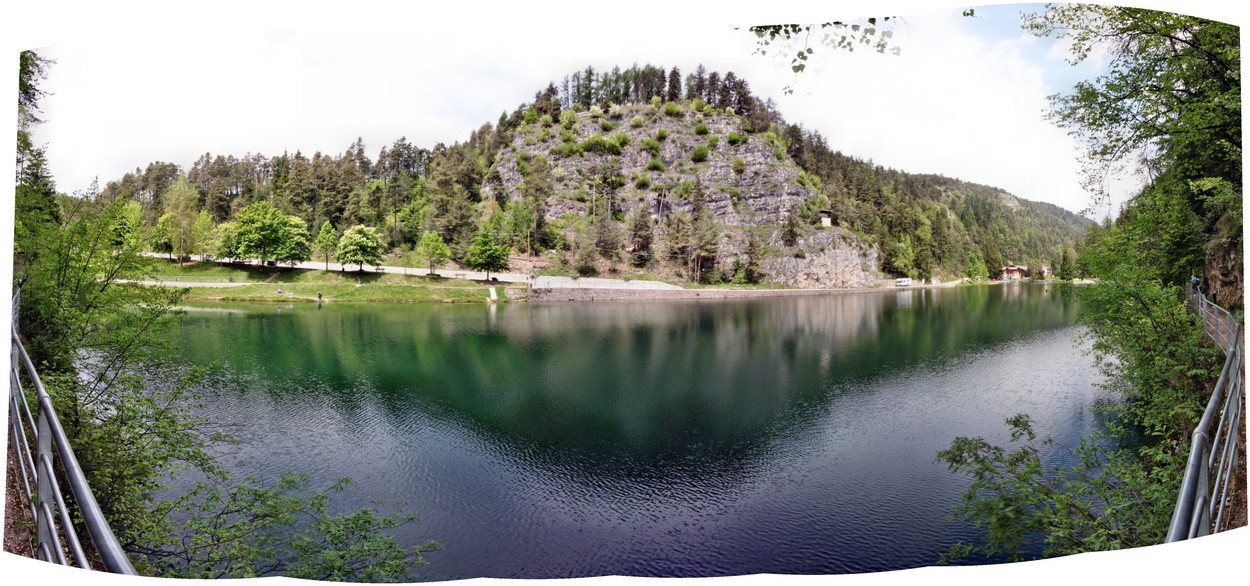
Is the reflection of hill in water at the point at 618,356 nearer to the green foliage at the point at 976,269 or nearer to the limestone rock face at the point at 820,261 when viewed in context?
the green foliage at the point at 976,269

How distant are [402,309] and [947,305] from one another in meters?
9.47

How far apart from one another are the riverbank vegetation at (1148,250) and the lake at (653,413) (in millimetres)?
1236

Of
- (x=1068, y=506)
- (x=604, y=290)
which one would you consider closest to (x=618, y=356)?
(x=604, y=290)

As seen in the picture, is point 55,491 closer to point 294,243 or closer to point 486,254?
point 294,243

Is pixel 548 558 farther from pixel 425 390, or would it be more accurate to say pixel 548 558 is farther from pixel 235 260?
pixel 235 260

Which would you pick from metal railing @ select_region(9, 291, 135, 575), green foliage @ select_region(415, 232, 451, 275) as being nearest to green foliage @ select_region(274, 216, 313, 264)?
green foliage @ select_region(415, 232, 451, 275)

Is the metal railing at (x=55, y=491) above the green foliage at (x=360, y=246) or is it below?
below

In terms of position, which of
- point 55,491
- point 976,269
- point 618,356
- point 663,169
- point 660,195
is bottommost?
point 618,356

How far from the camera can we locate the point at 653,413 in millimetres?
9906

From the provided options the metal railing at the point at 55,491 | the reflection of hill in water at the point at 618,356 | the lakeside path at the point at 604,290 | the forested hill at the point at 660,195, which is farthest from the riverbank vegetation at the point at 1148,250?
the lakeside path at the point at 604,290

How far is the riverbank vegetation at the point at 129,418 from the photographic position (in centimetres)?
532

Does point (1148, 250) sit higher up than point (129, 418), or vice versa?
point (1148, 250)

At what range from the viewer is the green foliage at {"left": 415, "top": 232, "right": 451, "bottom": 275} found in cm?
1065

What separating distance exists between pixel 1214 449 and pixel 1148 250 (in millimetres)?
4111
